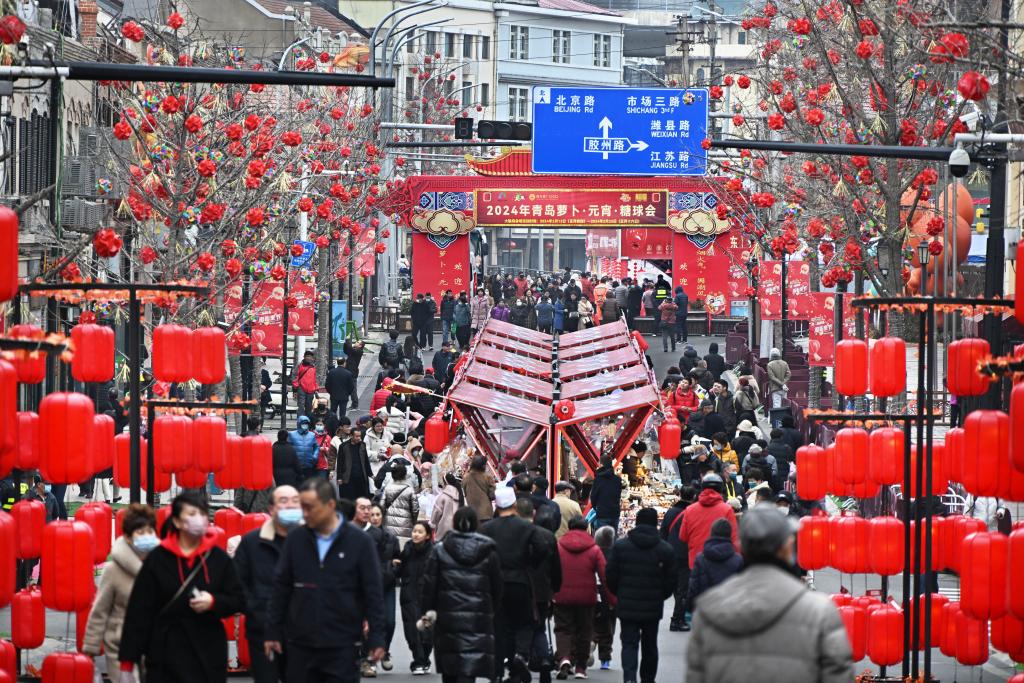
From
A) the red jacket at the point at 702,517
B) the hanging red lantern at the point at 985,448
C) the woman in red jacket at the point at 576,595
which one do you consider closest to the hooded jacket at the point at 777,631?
the hanging red lantern at the point at 985,448

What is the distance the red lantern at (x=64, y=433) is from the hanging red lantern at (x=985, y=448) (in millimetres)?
6147

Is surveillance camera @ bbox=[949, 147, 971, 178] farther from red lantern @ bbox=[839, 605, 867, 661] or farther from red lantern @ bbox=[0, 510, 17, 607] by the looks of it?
red lantern @ bbox=[0, 510, 17, 607]

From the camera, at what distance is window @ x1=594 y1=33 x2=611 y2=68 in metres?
126

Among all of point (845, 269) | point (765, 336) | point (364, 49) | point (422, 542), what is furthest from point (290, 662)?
point (364, 49)

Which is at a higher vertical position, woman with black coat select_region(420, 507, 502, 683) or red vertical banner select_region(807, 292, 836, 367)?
Answer: red vertical banner select_region(807, 292, 836, 367)

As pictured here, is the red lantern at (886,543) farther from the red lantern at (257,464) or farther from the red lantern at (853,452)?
the red lantern at (257,464)

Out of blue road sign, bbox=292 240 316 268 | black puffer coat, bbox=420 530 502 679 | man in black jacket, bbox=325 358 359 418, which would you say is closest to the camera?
black puffer coat, bbox=420 530 502 679

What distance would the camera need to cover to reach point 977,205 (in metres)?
48.4

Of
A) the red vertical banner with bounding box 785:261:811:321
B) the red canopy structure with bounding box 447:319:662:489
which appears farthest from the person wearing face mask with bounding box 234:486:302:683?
the red vertical banner with bounding box 785:261:811:321

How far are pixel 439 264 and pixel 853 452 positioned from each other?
4002cm

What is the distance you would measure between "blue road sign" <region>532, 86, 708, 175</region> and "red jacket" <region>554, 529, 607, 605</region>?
27300mm

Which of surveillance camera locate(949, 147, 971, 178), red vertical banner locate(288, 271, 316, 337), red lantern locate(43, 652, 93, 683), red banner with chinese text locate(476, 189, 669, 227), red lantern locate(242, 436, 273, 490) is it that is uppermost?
red banner with chinese text locate(476, 189, 669, 227)

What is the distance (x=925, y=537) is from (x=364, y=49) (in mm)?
54174

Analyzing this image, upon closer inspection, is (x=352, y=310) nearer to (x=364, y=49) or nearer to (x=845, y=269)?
(x=364, y=49)
